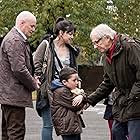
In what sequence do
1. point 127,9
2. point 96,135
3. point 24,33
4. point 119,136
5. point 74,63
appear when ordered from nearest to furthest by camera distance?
1. point 119,136
2. point 24,33
3. point 74,63
4. point 96,135
5. point 127,9

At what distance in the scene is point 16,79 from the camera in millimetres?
7203

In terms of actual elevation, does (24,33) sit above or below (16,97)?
above

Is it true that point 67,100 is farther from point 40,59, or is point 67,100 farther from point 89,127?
point 89,127

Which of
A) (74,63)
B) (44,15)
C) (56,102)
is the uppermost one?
(44,15)

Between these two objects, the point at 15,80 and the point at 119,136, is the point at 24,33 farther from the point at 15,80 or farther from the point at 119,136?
the point at 119,136

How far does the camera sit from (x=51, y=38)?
8.02 meters

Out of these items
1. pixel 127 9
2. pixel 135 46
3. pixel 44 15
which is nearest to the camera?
pixel 135 46

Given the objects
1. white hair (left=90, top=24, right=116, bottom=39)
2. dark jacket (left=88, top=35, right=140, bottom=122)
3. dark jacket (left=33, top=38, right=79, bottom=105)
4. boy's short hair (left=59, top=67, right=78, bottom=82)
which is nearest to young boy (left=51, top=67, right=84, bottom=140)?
boy's short hair (left=59, top=67, right=78, bottom=82)

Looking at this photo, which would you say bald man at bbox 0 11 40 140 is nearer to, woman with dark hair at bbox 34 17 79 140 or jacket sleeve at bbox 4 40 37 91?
jacket sleeve at bbox 4 40 37 91

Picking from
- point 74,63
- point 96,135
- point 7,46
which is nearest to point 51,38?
point 74,63

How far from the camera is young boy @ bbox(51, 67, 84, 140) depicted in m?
6.91

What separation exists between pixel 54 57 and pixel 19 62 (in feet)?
2.90

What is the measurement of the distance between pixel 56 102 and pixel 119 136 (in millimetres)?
886

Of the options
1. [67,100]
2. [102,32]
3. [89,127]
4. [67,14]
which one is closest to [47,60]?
[67,100]
